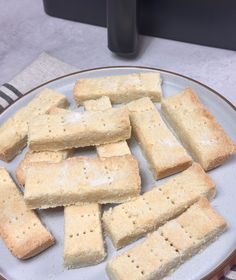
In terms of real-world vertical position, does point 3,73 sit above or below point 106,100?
below

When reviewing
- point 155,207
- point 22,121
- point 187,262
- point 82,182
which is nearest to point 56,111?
point 22,121

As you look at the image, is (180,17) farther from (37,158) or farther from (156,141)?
(37,158)

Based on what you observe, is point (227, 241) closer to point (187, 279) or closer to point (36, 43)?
point (187, 279)

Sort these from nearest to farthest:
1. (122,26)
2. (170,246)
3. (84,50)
→ (170,246) < (122,26) < (84,50)

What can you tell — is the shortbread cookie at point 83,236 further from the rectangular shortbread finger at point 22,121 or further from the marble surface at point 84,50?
the marble surface at point 84,50

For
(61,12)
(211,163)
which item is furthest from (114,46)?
(211,163)

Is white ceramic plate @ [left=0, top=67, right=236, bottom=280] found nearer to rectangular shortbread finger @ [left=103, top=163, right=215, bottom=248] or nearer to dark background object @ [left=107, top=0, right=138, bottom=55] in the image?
rectangular shortbread finger @ [left=103, top=163, right=215, bottom=248]

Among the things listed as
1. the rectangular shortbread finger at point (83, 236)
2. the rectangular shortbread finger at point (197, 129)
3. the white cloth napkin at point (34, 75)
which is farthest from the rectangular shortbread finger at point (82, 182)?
the white cloth napkin at point (34, 75)
